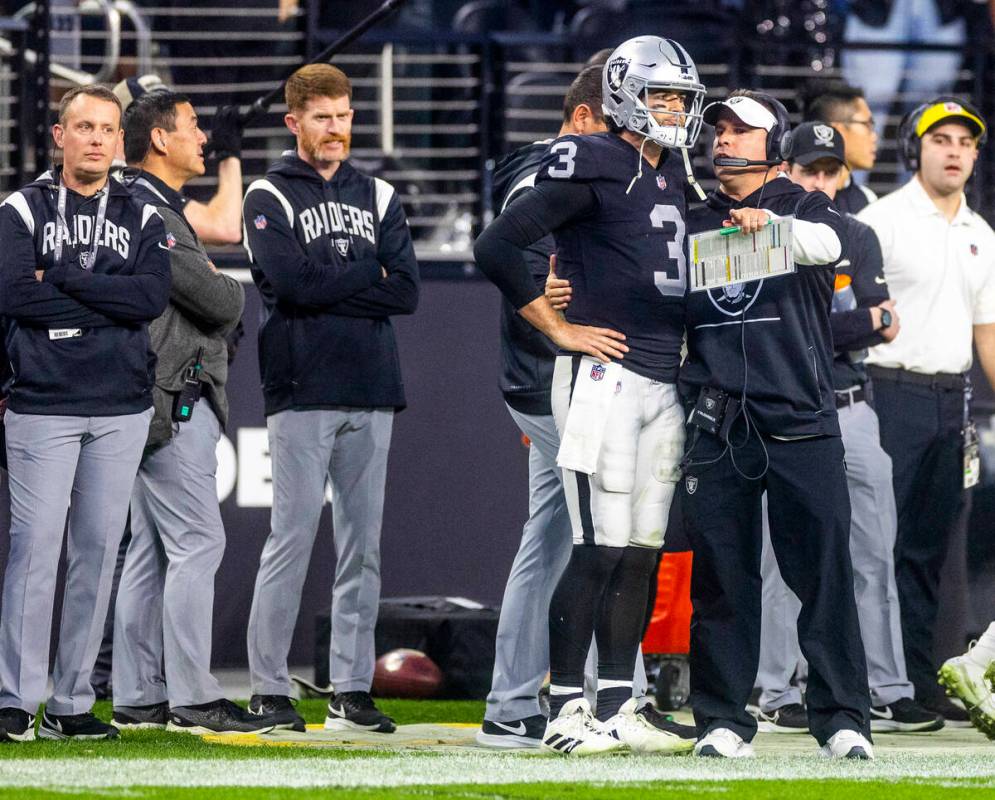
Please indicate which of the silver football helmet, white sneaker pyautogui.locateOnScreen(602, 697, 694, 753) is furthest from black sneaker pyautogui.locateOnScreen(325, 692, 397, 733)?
the silver football helmet

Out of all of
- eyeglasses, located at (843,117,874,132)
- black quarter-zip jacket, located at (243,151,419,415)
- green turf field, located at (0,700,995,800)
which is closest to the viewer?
green turf field, located at (0,700,995,800)

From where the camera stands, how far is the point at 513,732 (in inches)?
231

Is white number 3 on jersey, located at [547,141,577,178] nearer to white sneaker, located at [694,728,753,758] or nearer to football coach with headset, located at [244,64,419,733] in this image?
football coach with headset, located at [244,64,419,733]

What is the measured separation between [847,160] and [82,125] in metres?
3.47

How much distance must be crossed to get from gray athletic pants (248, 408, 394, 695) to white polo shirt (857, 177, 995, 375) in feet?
7.27

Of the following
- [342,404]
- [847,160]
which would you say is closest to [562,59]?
[847,160]

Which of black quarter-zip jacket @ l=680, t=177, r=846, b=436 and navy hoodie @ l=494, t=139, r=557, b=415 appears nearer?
black quarter-zip jacket @ l=680, t=177, r=846, b=436

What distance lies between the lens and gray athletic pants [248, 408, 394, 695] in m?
6.25

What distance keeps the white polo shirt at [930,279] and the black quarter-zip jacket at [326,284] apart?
2.05 m

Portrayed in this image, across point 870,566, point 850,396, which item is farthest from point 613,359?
point 870,566

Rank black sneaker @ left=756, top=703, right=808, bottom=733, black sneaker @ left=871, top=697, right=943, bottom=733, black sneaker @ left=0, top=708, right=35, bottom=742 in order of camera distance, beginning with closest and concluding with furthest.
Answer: black sneaker @ left=0, top=708, right=35, bottom=742 → black sneaker @ left=756, top=703, right=808, bottom=733 → black sneaker @ left=871, top=697, right=943, bottom=733

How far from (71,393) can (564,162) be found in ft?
5.42

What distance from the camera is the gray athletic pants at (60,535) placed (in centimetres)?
545

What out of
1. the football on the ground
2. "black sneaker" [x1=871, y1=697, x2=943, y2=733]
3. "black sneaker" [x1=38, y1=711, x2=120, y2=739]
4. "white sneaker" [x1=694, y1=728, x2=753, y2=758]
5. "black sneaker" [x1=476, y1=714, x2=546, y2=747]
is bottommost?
the football on the ground
